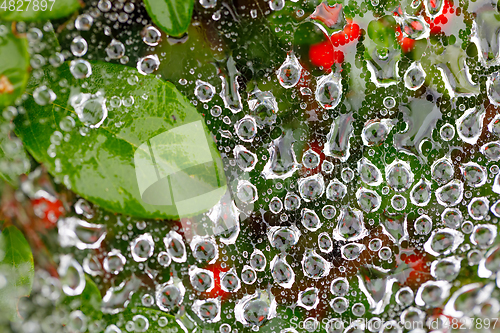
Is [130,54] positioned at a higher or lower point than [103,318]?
higher

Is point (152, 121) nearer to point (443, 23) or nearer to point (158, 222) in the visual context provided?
point (158, 222)

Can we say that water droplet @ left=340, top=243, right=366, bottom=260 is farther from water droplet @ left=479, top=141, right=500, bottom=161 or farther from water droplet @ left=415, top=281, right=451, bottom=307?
water droplet @ left=479, top=141, right=500, bottom=161

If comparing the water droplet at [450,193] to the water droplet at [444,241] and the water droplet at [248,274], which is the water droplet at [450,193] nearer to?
the water droplet at [444,241]

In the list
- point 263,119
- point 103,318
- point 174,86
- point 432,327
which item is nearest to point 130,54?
point 174,86

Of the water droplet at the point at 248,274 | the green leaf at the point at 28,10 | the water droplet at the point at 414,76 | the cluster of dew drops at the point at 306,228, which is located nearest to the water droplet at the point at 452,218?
the cluster of dew drops at the point at 306,228

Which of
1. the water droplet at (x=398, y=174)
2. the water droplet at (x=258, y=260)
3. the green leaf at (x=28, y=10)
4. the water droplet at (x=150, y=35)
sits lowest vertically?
the water droplet at (x=258, y=260)

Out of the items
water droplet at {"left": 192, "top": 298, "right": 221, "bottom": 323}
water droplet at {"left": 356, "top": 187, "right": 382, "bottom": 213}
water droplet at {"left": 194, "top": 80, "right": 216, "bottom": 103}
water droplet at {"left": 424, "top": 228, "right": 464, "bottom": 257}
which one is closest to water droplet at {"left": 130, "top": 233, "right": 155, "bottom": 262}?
water droplet at {"left": 192, "top": 298, "right": 221, "bottom": 323}
